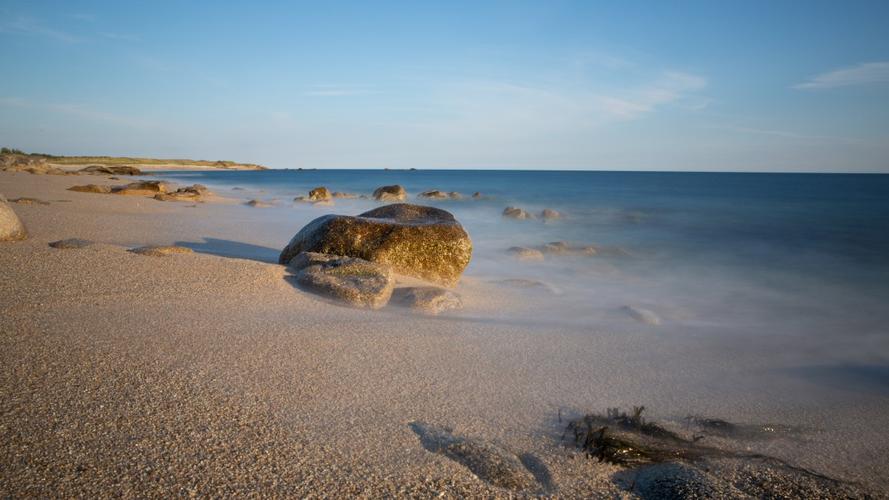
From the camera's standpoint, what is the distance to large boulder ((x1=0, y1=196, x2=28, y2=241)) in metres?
5.76

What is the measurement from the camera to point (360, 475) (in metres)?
2.16

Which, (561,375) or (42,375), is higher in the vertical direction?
(42,375)

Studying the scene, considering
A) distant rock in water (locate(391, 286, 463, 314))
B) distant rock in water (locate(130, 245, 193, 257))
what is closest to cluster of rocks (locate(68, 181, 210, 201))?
distant rock in water (locate(130, 245, 193, 257))

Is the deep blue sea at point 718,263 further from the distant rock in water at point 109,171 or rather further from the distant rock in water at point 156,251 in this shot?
the distant rock in water at point 109,171

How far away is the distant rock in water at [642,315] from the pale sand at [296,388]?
1.83ft

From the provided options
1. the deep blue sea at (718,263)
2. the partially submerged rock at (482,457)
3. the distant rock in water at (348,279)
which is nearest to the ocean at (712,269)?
the deep blue sea at (718,263)

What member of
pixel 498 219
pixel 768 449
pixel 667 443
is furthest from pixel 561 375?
pixel 498 219

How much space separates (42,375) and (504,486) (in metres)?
2.54

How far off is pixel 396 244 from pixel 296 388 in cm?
347

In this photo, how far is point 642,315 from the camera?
559 cm

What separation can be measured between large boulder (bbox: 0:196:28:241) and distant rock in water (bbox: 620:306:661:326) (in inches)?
282

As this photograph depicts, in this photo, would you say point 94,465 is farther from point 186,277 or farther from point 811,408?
point 811,408

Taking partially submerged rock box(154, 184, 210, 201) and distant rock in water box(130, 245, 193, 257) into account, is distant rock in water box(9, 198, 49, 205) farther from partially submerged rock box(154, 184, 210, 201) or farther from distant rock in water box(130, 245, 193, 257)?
distant rock in water box(130, 245, 193, 257)

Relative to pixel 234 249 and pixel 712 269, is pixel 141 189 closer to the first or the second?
pixel 234 249
